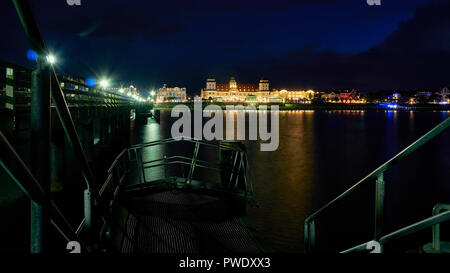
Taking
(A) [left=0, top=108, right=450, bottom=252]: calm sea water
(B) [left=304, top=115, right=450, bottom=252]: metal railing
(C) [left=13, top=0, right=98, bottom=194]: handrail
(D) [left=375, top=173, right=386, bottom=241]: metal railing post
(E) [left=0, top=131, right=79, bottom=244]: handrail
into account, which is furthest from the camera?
(A) [left=0, top=108, right=450, bottom=252]: calm sea water

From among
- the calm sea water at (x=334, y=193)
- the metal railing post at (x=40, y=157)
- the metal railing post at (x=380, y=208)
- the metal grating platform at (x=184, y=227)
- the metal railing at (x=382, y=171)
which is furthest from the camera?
the calm sea water at (x=334, y=193)

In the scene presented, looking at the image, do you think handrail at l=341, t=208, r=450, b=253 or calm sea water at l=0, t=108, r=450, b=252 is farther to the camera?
calm sea water at l=0, t=108, r=450, b=252

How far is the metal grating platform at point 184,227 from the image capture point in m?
6.09

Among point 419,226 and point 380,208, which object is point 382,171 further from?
point 419,226

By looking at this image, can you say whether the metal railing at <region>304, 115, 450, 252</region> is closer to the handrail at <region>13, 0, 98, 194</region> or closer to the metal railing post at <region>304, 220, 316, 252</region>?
the metal railing post at <region>304, 220, 316, 252</region>

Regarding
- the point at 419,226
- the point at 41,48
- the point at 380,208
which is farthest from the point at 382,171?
the point at 41,48

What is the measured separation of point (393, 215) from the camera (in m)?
13.8

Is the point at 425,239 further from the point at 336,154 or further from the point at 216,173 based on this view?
the point at 336,154

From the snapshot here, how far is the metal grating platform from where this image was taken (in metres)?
6.09

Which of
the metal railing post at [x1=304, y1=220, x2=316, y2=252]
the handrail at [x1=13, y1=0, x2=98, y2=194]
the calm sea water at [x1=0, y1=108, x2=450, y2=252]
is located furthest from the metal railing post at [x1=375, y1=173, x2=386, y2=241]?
the calm sea water at [x1=0, y1=108, x2=450, y2=252]

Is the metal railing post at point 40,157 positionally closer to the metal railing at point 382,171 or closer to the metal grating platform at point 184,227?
the metal railing at point 382,171

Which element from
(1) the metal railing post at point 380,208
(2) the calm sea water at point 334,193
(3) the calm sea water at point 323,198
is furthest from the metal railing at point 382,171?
(2) the calm sea water at point 334,193

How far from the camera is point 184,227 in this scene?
7020mm
